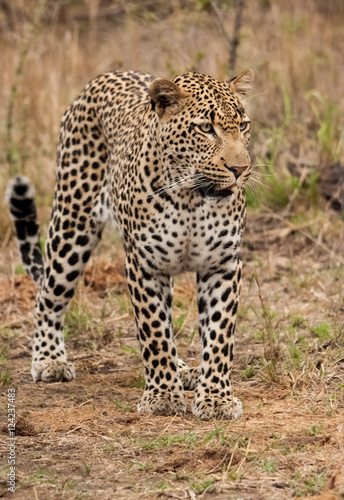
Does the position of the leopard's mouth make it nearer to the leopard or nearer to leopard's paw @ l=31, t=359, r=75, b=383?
the leopard

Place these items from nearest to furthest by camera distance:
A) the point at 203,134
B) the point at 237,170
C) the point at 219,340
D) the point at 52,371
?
the point at 237,170 < the point at 203,134 < the point at 219,340 < the point at 52,371

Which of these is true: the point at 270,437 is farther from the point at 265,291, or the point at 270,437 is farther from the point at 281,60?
the point at 281,60

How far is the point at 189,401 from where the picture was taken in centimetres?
574

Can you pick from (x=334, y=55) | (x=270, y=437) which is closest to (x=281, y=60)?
(x=334, y=55)

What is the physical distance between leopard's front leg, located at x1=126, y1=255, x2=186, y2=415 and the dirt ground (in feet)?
0.46

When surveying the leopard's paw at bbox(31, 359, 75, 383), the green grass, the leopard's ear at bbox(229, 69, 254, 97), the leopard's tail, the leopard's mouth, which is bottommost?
the leopard's paw at bbox(31, 359, 75, 383)

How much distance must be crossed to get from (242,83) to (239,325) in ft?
7.34

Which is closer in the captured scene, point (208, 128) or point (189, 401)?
point (208, 128)

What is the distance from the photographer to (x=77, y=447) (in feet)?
16.0

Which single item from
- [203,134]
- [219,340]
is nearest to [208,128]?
[203,134]

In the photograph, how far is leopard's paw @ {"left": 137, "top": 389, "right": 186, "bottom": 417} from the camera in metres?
5.35

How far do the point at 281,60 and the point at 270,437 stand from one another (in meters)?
7.63

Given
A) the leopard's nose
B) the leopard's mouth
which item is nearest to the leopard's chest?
the leopard's mouth

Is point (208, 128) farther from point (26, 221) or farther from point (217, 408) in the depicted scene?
point (26, 221)
